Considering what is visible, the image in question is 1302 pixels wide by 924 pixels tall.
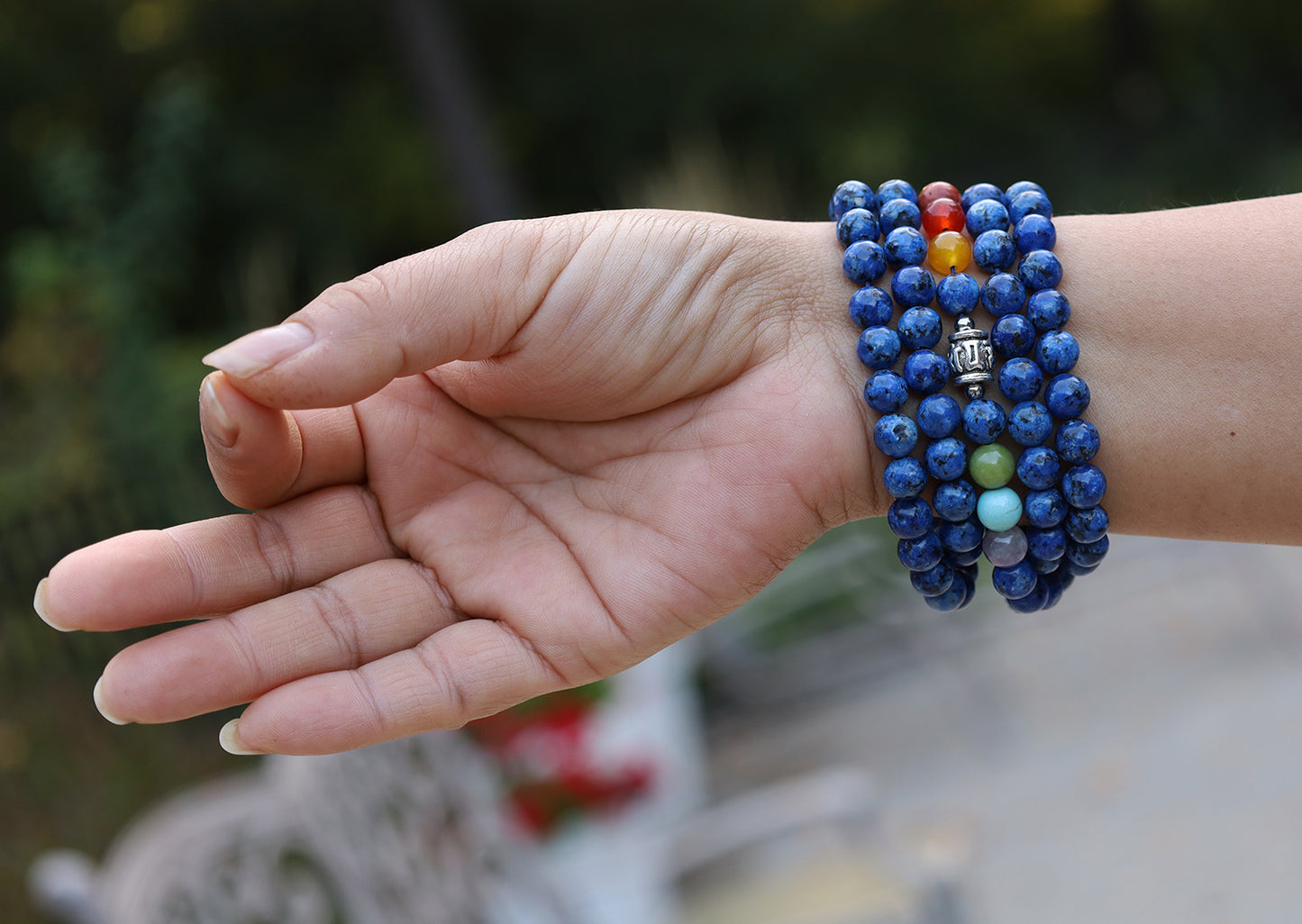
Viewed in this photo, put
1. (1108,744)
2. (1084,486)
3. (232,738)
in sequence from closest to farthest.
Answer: (232,738) < (1084,486) < (1108,744)

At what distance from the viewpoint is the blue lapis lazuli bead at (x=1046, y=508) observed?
56.9 inches

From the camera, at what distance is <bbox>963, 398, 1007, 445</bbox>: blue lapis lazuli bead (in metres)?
1.46

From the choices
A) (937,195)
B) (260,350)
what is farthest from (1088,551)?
(260,350)

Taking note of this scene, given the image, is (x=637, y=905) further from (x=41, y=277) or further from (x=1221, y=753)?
(x=41, y=277)

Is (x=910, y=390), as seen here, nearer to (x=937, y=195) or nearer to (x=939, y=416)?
(x=939, y=416)

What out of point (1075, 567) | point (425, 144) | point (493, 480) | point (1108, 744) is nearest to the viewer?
point (1075, 567)

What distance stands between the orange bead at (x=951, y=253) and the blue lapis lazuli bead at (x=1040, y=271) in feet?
0.28

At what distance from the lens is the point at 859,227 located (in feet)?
5.19

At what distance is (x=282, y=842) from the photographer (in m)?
2.28

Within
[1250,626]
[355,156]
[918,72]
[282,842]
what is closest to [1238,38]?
[918,72]

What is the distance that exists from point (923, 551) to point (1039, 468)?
198mm

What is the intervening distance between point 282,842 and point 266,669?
1.15 m

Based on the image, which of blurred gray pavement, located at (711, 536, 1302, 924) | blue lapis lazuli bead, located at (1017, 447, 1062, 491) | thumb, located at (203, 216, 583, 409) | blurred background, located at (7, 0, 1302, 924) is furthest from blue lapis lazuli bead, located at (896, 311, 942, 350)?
blurred background, located at (7, 0, 1302, 924)

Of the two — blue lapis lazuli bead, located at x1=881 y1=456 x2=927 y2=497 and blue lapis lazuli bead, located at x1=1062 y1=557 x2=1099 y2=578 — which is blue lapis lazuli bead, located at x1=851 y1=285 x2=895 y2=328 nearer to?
blue lapis lazuli bead, located at x1=881 y1=456 x2=927 y2=497
